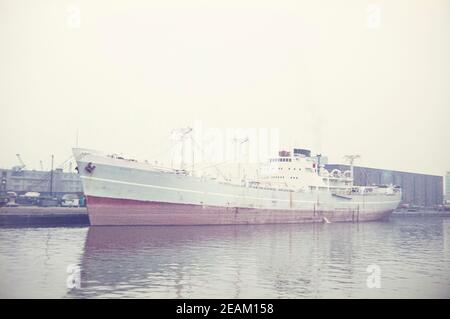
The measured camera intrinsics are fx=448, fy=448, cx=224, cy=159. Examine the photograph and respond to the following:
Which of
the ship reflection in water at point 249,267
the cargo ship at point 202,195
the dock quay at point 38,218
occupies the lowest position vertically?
the ship reflection in water at point 249,267

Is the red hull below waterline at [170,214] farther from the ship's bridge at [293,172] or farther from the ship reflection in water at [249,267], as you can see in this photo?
the ship's bridge at [293,172]

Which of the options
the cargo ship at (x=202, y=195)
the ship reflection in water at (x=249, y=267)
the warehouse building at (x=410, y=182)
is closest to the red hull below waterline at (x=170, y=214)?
the cargo ship at (x=202, y=195)

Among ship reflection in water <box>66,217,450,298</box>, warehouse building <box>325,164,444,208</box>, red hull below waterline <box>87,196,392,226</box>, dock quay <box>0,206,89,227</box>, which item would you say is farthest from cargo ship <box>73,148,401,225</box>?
warehouse building <box>325,164,444,208</box>

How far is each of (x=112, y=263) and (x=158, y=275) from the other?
321 cm

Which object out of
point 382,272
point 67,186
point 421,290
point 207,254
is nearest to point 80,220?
point 207,254

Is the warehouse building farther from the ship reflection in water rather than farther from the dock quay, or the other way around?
the ship reflection in water

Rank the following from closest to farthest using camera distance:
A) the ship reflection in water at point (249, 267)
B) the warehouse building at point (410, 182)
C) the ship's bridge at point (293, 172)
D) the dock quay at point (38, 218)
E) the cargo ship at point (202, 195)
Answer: the ship reflection in water at point (249, 267), the cargo ship at point (202, 195), the dock quay at point (38, 218), the ship's bridge at point (293, 172), the warehouse building at point (410, 182)

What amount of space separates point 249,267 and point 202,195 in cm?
1837

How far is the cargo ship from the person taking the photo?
33719mm

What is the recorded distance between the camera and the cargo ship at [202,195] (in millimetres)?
33719

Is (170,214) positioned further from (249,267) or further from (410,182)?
(410,182)

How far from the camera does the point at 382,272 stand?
19516mm

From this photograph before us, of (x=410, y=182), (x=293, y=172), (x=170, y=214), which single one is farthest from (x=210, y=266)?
(x=410, y=182)

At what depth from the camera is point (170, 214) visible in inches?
1425
